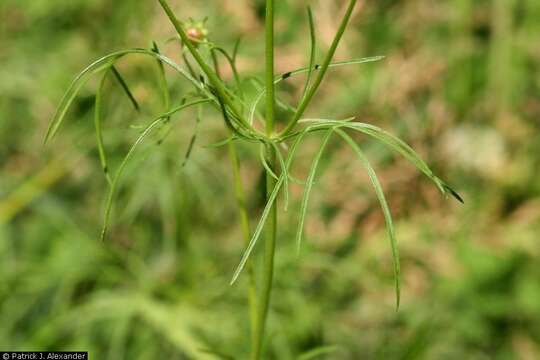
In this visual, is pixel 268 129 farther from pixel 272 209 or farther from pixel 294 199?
pixel 294 199

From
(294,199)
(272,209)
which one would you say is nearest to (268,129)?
(272,209)

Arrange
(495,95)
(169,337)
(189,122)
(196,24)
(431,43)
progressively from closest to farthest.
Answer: (196,24)
(169,337)
(189,122)
(495,95)
(431,43)

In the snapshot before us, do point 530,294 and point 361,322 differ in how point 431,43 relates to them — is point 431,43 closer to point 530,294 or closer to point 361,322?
point 530,294

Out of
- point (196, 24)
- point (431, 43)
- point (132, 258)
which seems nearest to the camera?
point (196, 24)

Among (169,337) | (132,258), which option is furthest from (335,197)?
(169,337)

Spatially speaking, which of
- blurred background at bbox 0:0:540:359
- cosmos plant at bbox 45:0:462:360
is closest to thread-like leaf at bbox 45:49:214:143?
cosmos plant at bbox 45:0:462:360

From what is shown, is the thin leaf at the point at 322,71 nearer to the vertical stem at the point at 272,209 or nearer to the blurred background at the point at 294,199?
the vertical stem at the point at 272,209

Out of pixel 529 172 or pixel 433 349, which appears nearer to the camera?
pixel 433 349

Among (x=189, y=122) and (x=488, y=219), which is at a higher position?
(x=189, y=122)
